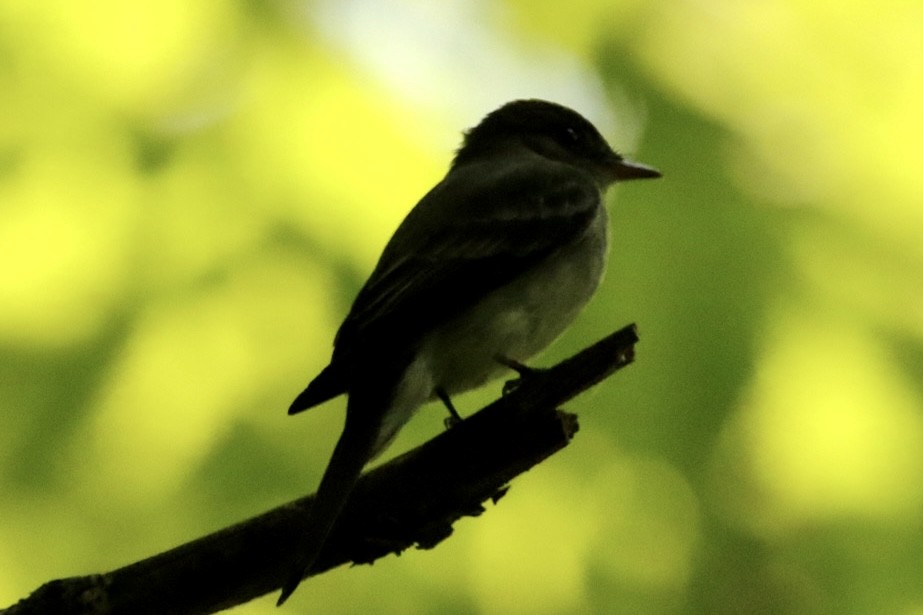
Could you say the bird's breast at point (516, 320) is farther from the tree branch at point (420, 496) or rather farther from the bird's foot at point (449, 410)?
the tree branch at point (420, 496)

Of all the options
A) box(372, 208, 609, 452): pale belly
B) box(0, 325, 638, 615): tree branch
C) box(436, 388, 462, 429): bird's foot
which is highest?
box(372, 208, 609, 452): pale belly

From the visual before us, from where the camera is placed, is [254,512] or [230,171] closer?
[254,512]

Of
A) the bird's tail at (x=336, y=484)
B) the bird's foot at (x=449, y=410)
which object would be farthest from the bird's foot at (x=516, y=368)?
the bird's tail at (x=336, y=484)

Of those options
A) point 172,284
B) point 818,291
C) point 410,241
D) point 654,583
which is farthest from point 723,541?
point 172,284

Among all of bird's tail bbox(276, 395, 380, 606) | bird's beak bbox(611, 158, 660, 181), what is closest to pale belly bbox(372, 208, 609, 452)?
bird's tail bbox(276, 395, 380, 606)

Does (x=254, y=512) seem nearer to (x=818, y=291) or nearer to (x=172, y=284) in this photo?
(x=172, y=284)

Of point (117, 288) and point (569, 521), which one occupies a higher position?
point (117, 288)

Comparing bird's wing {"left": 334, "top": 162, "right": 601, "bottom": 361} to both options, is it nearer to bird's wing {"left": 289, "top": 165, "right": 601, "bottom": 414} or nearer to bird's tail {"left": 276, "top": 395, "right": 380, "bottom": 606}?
bird's wing {"left": 289, "top": 165, "right": 601, "bottom": 414}
